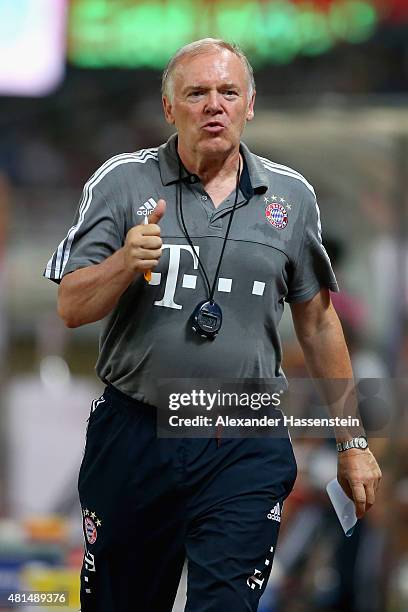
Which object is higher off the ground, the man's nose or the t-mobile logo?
the man's nose

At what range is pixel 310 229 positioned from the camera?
4266 mm

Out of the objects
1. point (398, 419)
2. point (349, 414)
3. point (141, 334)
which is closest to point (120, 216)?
point (141, 334)

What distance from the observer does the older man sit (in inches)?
159

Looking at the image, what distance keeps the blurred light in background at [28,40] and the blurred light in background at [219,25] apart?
10 cm

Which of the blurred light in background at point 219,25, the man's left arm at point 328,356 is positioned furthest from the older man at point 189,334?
the blurred light in background at point 219,25

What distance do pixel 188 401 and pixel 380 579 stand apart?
443cm

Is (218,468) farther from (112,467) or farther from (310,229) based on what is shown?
(310,229)

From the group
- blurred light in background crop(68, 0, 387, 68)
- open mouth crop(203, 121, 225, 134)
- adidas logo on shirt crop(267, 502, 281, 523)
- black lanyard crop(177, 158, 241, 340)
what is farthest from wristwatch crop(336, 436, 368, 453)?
blurred light in background crop(68, 0, 387, 68)

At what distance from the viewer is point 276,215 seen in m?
4.19

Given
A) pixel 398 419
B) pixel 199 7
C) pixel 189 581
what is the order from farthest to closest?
1. pixel 199 7
2. pixel 398 419
3. pixel 189 581

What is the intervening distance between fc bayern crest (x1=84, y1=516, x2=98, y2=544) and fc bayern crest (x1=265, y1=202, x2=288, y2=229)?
110 cm

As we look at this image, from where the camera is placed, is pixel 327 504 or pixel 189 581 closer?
pixel 189 581

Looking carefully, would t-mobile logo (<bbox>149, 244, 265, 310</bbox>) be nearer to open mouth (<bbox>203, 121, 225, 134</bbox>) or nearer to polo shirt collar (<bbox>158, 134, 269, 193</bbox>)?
polo shirt collar (<bbox>158, 134, 269, 193</bbox>)

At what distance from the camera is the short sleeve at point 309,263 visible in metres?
4.26
